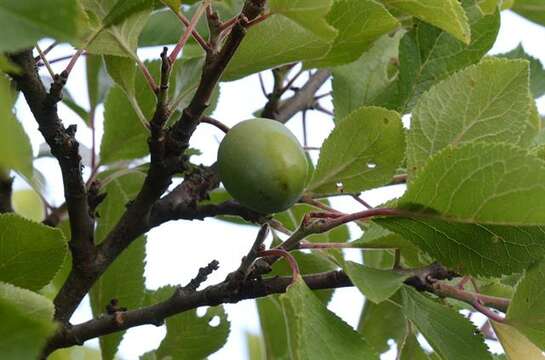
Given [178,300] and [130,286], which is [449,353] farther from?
[130,286]

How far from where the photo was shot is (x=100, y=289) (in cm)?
129

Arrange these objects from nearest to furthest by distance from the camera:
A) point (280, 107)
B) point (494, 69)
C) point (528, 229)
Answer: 1. point (528, 229)
2. point (494, 69)
3. point (280, 107)

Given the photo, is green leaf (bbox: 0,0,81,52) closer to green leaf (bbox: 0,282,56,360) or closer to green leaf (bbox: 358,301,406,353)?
green leaf (bbox: 0,282,56,360)

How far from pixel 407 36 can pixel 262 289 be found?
40 centimetres

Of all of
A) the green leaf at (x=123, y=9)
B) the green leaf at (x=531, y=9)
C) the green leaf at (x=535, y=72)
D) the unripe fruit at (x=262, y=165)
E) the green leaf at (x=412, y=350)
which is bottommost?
the green leaf at (x=412, y=350)

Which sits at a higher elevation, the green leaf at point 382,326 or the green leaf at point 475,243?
the green leaf at point 382,326

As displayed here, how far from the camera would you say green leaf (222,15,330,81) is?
978 millimetres

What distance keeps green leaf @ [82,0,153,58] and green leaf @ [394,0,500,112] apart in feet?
1.19

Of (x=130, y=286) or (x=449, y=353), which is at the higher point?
(x=130, y=286)

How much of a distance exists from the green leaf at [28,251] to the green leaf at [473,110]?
1.39 ft

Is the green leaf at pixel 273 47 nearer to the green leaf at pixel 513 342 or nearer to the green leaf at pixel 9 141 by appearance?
the green leaf at pixel 513 342

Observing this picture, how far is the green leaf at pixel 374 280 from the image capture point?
3.01 feet

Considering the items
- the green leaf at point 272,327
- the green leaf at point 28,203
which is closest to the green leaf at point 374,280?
the green leaf at point 272,327

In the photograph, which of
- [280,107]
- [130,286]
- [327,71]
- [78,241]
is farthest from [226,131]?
[327,71]
